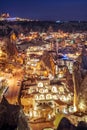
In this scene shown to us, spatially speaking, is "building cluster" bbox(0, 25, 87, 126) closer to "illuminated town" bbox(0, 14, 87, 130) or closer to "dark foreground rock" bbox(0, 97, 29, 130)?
"illuminated town" bbox(0, 14, 87, 130)

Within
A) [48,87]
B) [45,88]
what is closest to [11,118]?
Result: [45,88]

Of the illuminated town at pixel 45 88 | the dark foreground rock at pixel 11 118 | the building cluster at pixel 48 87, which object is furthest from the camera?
the building cluster at pixel 48 87

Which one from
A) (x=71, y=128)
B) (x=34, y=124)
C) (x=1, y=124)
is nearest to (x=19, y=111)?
(x=1, y=124)

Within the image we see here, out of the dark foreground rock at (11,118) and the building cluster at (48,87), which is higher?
the dark foreground rock at (11,118)

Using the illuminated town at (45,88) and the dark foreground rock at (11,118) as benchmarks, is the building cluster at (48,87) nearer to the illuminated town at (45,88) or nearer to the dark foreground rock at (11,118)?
the illuminated town at (45,88)

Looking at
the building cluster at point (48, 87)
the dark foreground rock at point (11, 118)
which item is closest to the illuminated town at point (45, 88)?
the building cluster at point (48, 87)

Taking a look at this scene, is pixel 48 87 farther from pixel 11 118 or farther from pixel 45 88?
pixel 11 118

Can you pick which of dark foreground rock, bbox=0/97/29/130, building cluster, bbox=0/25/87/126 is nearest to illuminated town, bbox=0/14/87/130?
building cluster, bbox=0/25/87/126

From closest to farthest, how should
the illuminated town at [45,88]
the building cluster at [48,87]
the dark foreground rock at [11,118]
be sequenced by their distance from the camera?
1. the dark foreground rock at [11,118]
2. the illuminated town at [45,88]
3. the building cluster at [48,87]

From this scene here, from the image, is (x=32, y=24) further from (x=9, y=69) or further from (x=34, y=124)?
(x=34, y=124)

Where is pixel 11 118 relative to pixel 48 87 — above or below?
above

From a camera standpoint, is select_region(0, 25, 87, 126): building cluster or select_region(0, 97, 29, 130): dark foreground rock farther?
select_region(0, 25, 87, 126): building cluster
